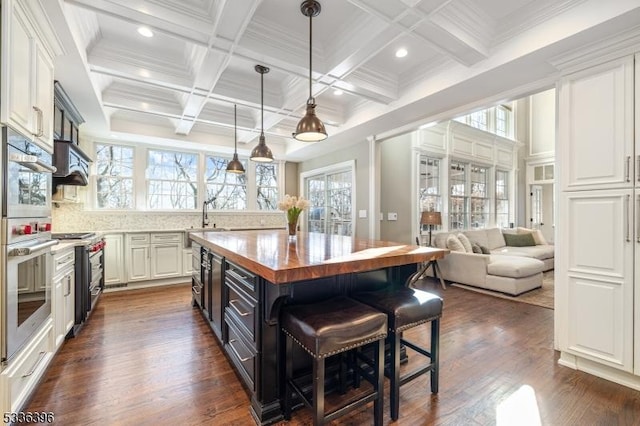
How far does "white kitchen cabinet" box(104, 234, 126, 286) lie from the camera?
170 inches

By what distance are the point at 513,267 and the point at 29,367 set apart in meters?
5.05

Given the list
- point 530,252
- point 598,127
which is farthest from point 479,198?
point 598,127

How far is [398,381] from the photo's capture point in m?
1.65

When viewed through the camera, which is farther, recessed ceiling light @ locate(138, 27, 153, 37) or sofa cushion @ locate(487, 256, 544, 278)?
sofa cushion @ locate(487, 256, 544, 278)

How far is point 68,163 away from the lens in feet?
9.59

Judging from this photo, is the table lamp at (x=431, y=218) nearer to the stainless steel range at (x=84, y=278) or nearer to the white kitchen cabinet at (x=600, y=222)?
the white kitchen cabinet at (x=600, y=222)

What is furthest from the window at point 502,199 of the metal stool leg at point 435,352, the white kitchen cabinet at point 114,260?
the white kitchen cabinet at point 114,260

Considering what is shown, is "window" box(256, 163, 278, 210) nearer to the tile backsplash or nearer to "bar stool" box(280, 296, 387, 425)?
the tile backsplash

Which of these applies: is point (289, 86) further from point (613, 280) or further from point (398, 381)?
point (613, 280)

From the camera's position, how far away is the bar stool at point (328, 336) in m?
1.37

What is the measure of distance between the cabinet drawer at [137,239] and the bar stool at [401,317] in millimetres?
3963

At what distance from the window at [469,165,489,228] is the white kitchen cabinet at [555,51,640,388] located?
416cm

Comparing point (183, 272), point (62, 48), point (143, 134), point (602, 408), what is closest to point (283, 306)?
point (602, 408)

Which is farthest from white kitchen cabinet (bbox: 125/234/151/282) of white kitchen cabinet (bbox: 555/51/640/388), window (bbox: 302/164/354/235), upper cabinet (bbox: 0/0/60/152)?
white kitchen cabinet (bbox: 555/51/640/388)
